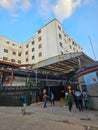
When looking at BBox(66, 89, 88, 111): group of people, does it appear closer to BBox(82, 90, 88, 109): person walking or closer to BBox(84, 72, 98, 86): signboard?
BBox(82, 90, 88, 109): person walking

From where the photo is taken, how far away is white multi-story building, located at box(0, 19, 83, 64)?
34.0 meters

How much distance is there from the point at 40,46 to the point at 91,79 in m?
27.5

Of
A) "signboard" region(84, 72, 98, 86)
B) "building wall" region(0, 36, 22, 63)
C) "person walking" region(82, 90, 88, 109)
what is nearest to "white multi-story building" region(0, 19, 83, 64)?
"building wall" region(0, 36, 22, 63)

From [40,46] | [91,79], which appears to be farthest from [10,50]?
[91,79]

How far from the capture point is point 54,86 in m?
22.3

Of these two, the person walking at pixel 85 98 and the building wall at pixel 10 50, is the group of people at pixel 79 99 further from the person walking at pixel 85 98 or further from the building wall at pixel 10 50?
the building wall at pixel 10 50

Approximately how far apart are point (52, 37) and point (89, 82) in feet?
81.6

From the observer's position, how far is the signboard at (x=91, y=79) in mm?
10892

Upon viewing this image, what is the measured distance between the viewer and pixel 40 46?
1464 inches

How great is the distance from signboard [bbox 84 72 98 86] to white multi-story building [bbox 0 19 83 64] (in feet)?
67.3

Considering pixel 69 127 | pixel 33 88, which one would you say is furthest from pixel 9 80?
pixel 69 127

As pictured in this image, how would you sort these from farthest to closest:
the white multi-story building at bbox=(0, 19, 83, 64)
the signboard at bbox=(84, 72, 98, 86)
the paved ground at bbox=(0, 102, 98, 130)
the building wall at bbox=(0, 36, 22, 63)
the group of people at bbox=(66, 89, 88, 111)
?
the building wall at bbox=(0, 36, 22, 63) → the white multi-story building at bbox=(0, 19, 83, 64) → the group of people at bbox=(66, 89, 88, 111) → the signboard at bbox=(84, 72, 98, 86) → the paved ground at bbox=(0, 102, 98, 130)

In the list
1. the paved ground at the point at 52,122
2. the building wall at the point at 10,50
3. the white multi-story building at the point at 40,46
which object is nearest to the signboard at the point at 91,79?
the paved ground at the point at 52,122

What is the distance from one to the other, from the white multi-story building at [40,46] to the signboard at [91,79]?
67.3 ft
